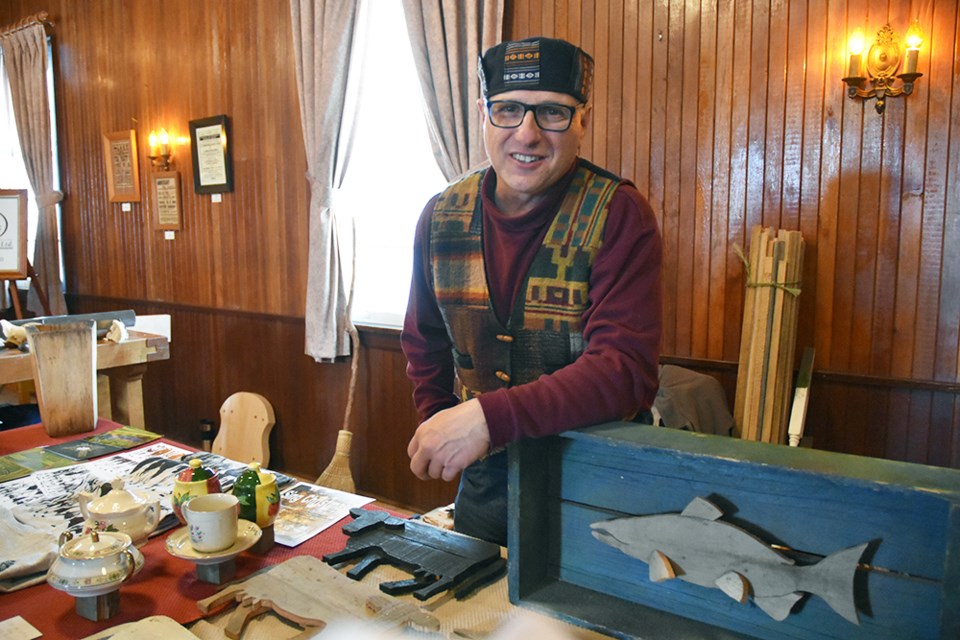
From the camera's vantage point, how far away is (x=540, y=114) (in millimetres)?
1313

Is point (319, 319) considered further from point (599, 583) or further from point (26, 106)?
point (26, 106)

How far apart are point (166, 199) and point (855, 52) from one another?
4.43 meters

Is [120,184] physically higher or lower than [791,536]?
higher

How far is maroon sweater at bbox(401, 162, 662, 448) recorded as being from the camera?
106cm

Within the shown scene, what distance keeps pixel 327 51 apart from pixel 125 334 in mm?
1916

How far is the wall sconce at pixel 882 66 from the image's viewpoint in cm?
230

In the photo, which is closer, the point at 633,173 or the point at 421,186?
the point at 633,173

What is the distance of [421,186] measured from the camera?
379 cm

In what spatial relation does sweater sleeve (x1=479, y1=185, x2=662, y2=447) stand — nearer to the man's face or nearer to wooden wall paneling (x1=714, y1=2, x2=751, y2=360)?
the man's face

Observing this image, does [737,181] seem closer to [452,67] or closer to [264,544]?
[452,67]

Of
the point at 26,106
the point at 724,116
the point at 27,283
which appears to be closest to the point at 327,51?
the point at 724,116

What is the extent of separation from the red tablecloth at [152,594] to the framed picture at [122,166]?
4631mm

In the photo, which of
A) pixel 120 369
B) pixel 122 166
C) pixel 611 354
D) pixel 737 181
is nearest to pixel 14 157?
pixel 122 166

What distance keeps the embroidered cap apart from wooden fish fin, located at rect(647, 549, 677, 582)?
81 cm
